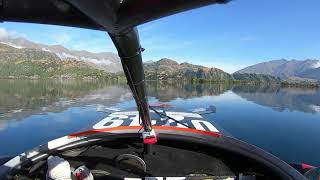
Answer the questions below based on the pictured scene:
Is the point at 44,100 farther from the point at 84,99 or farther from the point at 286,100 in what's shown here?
the point at 286,100

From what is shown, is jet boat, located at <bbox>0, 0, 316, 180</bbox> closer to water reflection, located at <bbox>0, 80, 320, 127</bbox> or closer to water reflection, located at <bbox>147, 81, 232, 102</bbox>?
water reflection, located at <bbox>0, 80, 320, 127</bbox>

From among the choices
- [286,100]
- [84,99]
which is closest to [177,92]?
[286,100]

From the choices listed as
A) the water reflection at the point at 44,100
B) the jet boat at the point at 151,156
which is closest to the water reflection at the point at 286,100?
the water reflection at the point at 44,100

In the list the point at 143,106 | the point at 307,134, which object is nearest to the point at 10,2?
the point at 143,106

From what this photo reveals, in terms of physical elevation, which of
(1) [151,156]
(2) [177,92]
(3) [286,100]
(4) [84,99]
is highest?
(1) [151,156]

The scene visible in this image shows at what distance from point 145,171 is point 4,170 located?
7.65 ft

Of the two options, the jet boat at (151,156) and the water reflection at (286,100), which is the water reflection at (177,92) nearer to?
the water reflection at (286,100)

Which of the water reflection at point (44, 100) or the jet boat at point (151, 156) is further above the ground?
the jet boat at point (151, 156)

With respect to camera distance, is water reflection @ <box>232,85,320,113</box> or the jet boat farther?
water reflection @ <box>232,85,320,113</box>

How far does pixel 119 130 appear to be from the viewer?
659cm

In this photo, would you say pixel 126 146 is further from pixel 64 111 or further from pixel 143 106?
pixel 64 111

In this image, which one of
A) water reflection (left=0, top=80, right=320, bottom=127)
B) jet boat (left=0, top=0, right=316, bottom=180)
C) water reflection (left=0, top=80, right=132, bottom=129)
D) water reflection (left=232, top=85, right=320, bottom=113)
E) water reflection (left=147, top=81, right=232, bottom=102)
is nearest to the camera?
jet boat (left=0, top=0, right=316, bottom=180)

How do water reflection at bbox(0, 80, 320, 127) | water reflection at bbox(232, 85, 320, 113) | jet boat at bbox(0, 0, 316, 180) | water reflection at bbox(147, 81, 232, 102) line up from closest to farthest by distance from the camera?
jet boat at bbox(0, 0, 316, 180) → water reflection at bbox(0, 80, 320, 127) → water reflection at bbox(232, 85, 320, 113) → water reflection at bbox(147, 81, 232, 102)

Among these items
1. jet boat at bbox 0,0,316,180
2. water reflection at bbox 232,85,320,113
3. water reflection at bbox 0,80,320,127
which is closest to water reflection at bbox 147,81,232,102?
water reflection at bbox 0,80,320,127
